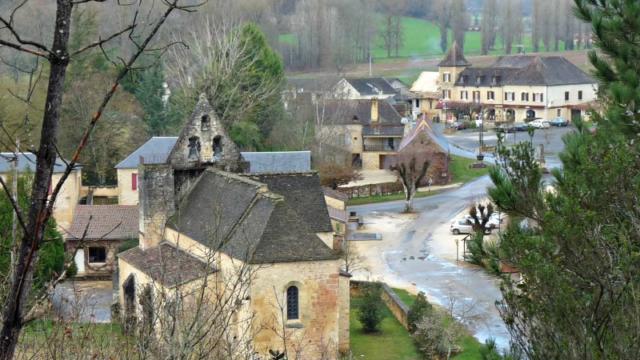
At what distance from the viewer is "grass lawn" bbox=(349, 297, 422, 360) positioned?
2531cm

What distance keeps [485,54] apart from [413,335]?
289 feet

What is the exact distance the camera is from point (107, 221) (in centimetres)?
3694

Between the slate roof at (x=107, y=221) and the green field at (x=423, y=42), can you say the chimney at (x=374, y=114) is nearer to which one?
the slate roof at (x=107, y=221)

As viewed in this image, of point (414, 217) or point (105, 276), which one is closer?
point (105, 276)

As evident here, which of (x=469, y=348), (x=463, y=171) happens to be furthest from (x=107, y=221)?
(x=463, y=171)

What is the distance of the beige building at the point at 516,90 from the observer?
7706cm

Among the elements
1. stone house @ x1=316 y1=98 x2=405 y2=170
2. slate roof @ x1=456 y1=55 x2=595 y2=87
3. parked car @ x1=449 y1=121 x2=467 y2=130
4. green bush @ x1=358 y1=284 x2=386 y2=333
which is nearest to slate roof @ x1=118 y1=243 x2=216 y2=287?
green bush @ x1=358 y1=284 x2=386 y2=333

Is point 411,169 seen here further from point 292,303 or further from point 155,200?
point 292,303

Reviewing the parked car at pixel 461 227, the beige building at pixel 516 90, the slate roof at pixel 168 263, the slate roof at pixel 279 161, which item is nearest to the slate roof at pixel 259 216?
the slate roof at pixel 168 263

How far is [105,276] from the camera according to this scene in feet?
116

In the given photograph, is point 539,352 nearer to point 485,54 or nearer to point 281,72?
point 281,72

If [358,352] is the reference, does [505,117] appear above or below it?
above

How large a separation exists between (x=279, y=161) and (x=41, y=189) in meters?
37.6

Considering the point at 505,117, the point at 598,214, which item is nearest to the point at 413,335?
the point at 598,214
